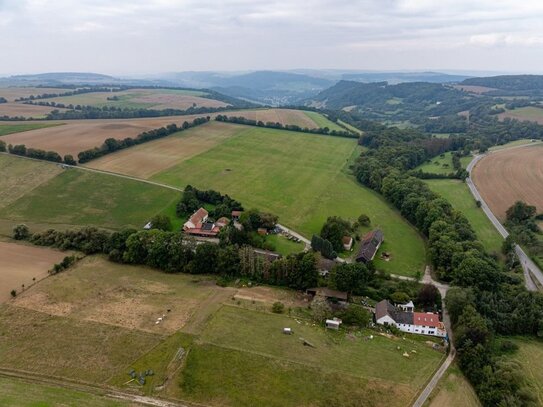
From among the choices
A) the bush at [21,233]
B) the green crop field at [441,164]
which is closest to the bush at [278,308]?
the bush at [21,233]

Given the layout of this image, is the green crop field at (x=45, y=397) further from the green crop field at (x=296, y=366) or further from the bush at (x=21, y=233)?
the bush at (x=21, y=233)

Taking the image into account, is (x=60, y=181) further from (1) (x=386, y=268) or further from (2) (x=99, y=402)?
(1) (x=386, y=268)

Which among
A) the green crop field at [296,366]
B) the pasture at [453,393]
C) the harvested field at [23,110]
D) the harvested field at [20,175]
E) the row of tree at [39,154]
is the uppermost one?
the harvested field at [23,110]

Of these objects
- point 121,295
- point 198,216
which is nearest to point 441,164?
point 198,216

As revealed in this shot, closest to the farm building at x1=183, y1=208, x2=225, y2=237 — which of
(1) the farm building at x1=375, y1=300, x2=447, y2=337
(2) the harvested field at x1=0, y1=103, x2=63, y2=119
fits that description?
(1) the farm building at x1=375, y1=300, x2=447, y2=337

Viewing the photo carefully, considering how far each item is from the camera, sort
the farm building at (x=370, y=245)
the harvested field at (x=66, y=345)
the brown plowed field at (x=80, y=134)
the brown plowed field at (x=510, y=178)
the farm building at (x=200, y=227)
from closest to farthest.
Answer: the harvested field at (x=66, y=345), the farm building at (x=370, y=245), the farm building at (x=200, y=227), the brown plowed field at (x=510, y=178), the brown plowed field at (x=80, y=134)

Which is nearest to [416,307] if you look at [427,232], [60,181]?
[427,232]
